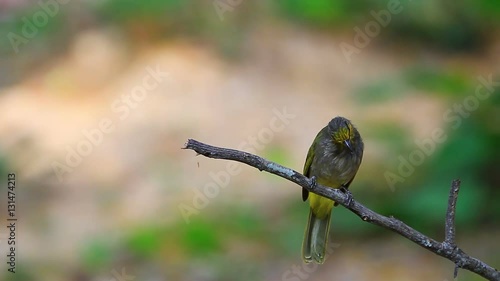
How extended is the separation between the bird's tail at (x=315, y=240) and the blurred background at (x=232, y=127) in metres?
1.45

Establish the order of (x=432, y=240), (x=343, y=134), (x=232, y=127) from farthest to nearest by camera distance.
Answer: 1. (x=232, y=127)
2. (x=343, y=134)
3. (x=432, y=240)

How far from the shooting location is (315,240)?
4.00m

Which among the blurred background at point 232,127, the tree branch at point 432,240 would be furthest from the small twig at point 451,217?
the blurred background at point 232,127

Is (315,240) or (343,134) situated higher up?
(343,134)

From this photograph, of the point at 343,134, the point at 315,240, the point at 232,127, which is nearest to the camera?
the point at 343,134

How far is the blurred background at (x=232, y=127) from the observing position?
18.7 feet

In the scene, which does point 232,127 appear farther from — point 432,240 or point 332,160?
point 432,240

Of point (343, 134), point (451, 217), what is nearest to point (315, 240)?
point (343, 134)

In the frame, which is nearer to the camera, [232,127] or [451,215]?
[451,215]

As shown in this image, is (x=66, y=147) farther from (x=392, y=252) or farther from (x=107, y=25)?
(x=392, y=252)

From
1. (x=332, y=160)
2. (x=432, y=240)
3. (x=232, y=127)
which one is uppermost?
(x=232, y=127)

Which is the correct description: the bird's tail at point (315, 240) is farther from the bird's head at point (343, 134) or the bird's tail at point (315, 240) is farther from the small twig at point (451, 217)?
the small twig at point (451, 217)

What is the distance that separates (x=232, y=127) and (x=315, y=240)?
2824mm

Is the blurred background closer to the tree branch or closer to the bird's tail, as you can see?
the bird's tail
